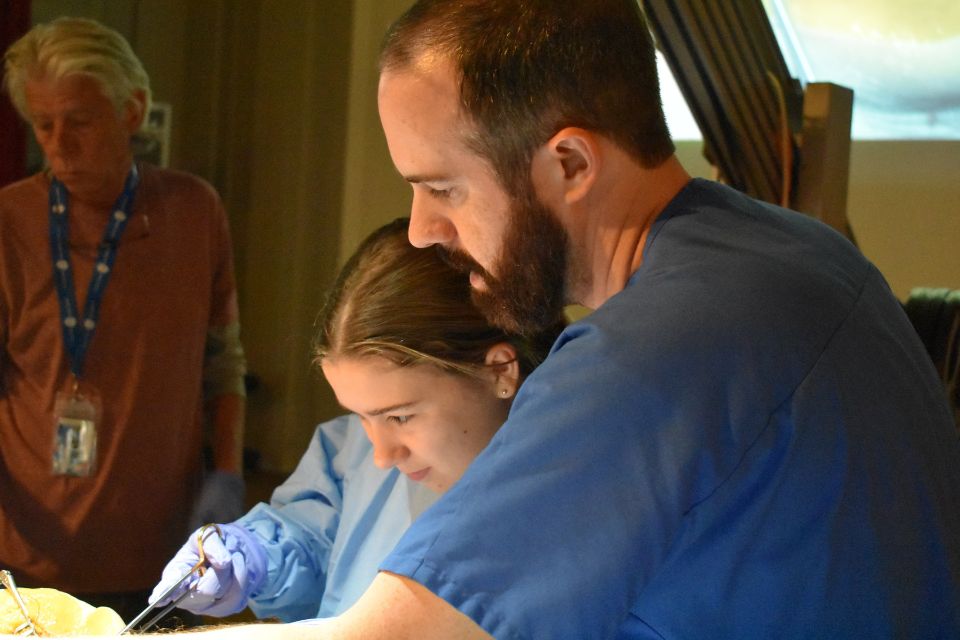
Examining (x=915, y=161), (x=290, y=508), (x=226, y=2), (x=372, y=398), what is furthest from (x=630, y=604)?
(x=226, y=2)

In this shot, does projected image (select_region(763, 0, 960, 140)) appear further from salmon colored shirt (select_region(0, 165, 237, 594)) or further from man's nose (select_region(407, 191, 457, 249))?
man's nose (select_region(407, 191, 457, 249))

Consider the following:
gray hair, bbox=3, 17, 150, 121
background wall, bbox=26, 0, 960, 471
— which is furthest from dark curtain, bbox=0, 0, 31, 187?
gray hair, bbox=3, 17, 150, 121

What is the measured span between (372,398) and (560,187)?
494mm

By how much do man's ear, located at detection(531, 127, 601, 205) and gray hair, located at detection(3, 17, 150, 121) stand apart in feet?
3.82

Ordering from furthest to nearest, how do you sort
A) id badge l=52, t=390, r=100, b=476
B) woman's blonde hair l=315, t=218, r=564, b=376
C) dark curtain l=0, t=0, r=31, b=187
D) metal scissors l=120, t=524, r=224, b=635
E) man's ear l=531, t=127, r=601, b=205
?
dark curtain l=0, t=0, r=31, b=187 → id badge l=52, t=390, r=100, b=476 → woman's blonde hair l=315, t=218, r=564, b=376 → metal scissors l=120, t=524, r=224, b=635 → man's ear l=531, t=127, r=601, b=205

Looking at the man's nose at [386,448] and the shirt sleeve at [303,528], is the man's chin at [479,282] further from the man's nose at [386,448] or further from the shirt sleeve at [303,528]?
the shirt sleeve at [303,528]

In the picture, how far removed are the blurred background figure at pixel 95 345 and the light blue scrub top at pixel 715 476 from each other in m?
1.17

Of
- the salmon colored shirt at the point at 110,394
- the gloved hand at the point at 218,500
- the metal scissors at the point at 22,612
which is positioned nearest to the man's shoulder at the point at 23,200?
the salmon colored shirt at the point at 110,394

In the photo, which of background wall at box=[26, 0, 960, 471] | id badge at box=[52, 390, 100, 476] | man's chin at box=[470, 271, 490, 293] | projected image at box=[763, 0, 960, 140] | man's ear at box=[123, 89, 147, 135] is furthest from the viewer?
background wall at box=[26, 0, 960, 471]

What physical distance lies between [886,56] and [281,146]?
6.14 ft

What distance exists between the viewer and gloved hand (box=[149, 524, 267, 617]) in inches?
51.1

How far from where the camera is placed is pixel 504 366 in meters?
1.26

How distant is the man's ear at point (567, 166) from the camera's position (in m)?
0.79

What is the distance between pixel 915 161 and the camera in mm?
2297
